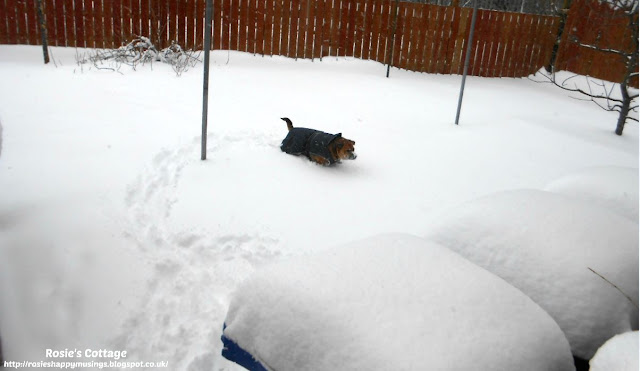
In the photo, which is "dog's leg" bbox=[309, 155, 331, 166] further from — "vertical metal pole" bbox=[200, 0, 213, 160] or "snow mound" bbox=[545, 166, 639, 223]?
"snow mound" bbox=[545, 166, 639, 223]

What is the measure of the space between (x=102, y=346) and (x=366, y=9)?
7627 mm

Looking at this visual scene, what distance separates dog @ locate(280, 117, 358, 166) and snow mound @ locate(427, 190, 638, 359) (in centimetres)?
172

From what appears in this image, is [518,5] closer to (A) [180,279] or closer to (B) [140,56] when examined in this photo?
(B) [140,56]

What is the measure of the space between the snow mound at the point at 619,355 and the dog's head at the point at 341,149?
246 centimetres

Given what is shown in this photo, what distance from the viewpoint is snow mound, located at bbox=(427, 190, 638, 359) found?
4.46 feet

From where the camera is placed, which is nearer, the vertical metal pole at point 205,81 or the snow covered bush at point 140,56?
the vertical metal pole at point 205,81

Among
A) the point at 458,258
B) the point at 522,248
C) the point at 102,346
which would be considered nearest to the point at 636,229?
the point at 522,248

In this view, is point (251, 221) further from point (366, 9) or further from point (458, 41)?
point (458, 41)

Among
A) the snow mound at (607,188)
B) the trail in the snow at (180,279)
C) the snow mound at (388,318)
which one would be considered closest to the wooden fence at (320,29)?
the trail in the snow at (180,279)

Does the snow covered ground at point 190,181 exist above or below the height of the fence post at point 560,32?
below

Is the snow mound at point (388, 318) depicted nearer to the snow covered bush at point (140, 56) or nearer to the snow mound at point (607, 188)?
the snow mound at point (607, 188)

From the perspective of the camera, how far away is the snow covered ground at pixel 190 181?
1.98 meters

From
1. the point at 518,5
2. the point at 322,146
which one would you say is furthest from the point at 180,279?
the point at 518,5

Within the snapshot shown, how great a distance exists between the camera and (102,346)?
6.05ft
